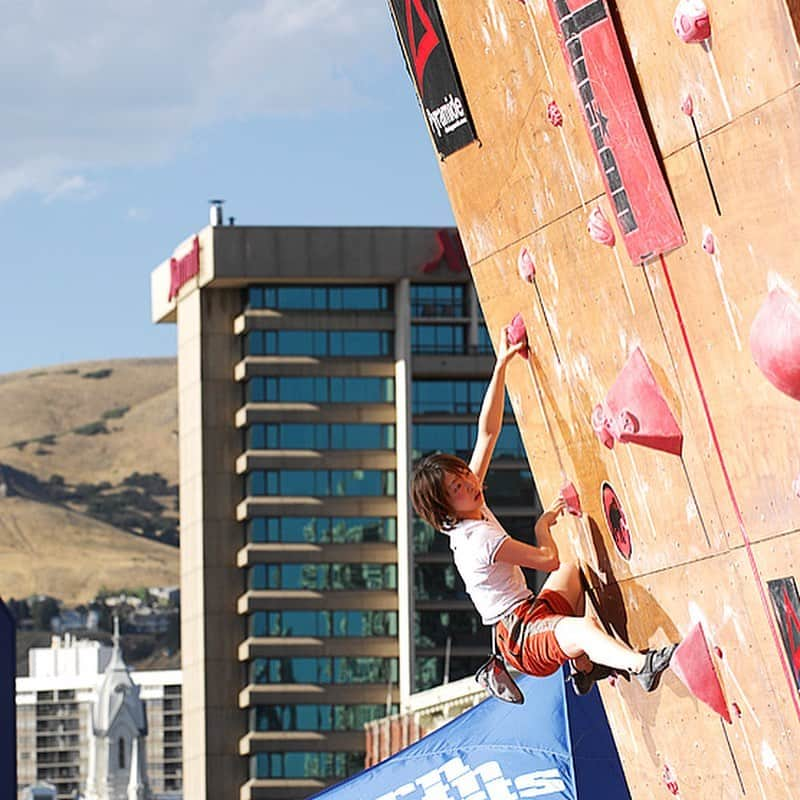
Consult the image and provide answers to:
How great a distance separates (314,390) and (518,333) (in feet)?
286

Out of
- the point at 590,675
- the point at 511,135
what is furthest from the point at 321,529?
the point at 511,135

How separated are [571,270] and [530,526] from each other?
87.1m

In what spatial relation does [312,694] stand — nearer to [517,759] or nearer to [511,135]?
[517,759]

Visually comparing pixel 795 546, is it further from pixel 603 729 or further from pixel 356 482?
pixel 356 482

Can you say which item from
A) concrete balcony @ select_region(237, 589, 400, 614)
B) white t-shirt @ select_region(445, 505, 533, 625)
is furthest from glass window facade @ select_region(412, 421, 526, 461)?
white t-shirt @ select_region(445, 505, 533, 625)

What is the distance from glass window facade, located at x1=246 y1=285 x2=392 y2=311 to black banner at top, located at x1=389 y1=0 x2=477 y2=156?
86.6m

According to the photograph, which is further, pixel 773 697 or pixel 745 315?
pixel 773 697

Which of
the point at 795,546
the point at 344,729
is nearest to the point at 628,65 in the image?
the point at 795,546

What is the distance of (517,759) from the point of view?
46.8ft

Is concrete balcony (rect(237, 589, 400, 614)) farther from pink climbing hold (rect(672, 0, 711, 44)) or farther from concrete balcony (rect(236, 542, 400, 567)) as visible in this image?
pink climbing hold (rect(672, 0, 711, 44))

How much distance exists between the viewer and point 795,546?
28.6 ft

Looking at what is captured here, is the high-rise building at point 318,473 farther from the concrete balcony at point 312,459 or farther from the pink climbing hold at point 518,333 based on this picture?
the pink climbing hold at point 518,333

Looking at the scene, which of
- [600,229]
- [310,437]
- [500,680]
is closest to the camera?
[600,229]

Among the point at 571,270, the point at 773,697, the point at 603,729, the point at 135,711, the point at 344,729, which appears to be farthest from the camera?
the point at 135,711
